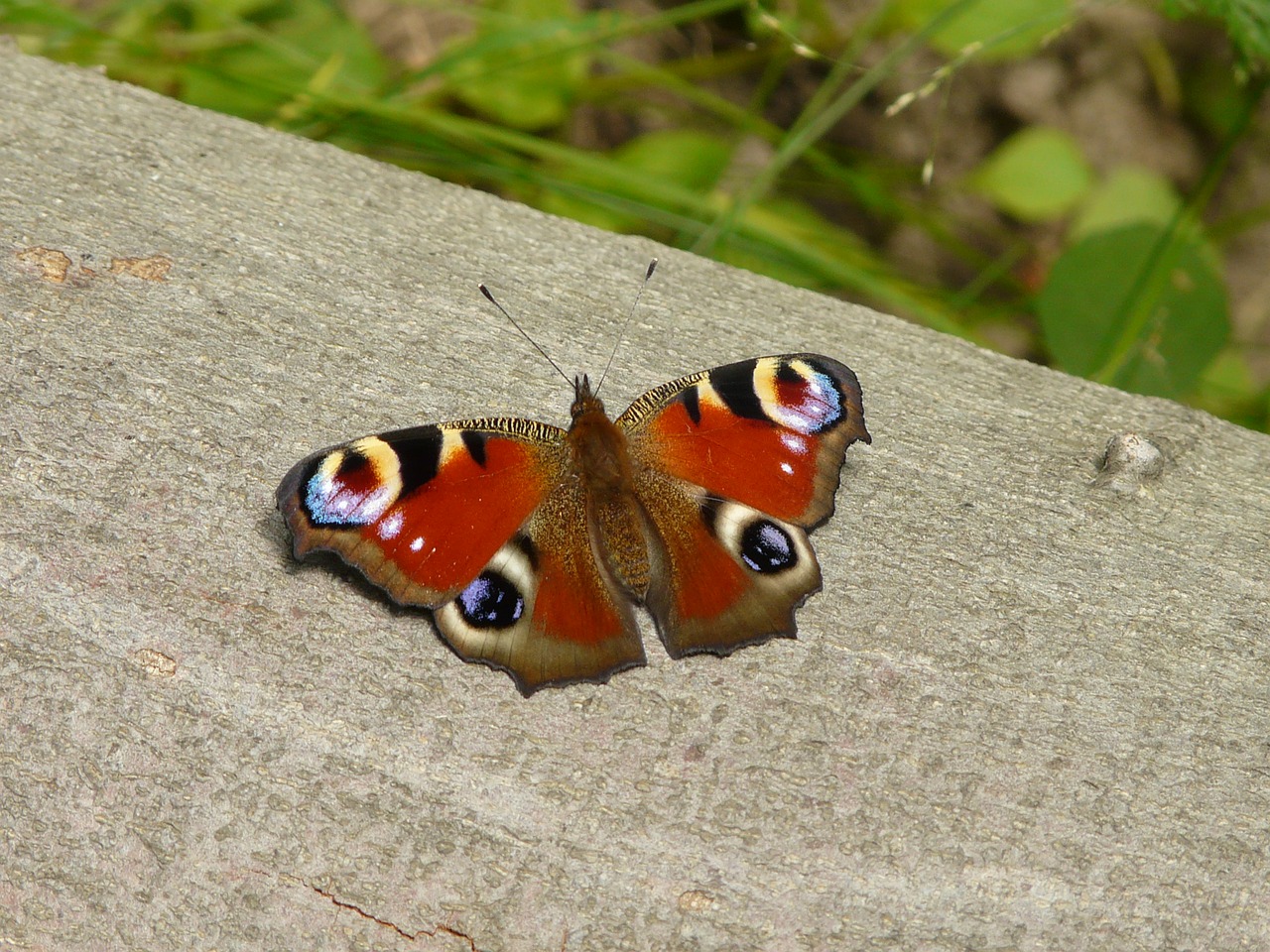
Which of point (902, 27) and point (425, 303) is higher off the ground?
point (902, 27)

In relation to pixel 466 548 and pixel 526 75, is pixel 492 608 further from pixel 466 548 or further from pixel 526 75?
pixel 526 75

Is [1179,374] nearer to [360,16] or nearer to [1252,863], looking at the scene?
[1252,863]

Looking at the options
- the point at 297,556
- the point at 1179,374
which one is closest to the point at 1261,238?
the point at 1179,374

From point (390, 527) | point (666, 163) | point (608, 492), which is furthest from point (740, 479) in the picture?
point (666, 163)

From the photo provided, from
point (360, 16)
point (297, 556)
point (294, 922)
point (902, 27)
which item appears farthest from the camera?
point (360, 16)

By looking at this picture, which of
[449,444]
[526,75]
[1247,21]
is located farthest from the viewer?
[526,75]

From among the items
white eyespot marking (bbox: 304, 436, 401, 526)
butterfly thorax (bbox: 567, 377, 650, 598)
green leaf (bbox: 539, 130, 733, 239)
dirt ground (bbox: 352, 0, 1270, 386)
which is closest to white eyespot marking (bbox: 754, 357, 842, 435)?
butterfly thorax (bbox: 567, 377, 650, 598)
